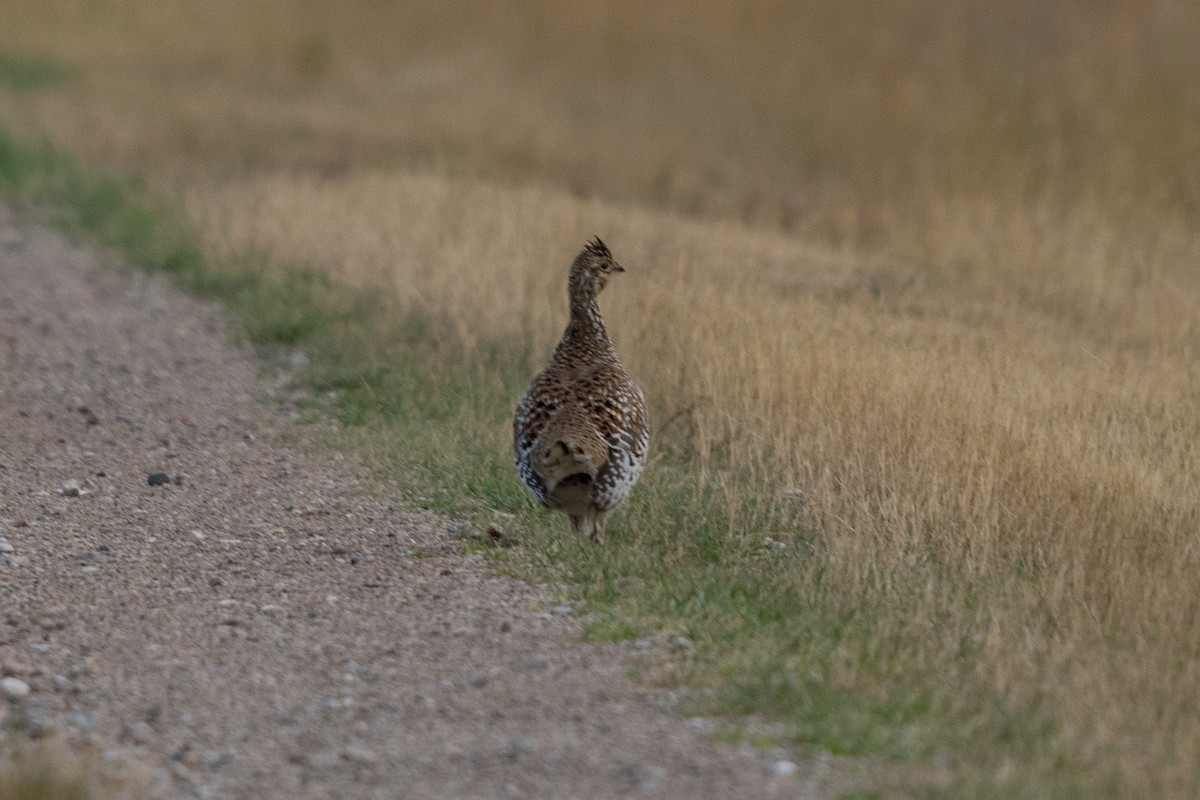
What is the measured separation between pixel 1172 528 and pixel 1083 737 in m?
2.44

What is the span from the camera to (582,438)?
654 centimetres

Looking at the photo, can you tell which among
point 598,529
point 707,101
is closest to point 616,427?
point 598,529

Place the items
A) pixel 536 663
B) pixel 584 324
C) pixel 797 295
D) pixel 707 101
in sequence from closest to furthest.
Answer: pixel 536 663 → pixel 584 324 → pixel 797 295 → pixel 707 101

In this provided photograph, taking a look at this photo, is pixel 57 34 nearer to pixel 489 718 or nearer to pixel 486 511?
pixel 486 511

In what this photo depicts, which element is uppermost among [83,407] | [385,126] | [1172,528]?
[385,126]

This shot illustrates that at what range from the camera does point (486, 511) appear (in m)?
7.60

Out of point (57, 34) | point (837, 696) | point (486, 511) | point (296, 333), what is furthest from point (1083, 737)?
point (57, 34)

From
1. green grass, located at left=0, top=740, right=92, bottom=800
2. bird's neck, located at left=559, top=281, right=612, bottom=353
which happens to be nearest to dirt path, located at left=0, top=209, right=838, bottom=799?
green grass, located at left=0, top=740, right=92, bottom=800

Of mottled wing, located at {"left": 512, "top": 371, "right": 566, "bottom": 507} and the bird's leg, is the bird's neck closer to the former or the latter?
mottled wing, located at {"left": 512, "top": 371, "right": 566, "bottom": 507}

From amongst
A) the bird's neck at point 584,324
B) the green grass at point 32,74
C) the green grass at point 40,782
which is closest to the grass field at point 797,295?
the green grass at point 32,74

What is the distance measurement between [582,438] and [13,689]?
7.79 ft

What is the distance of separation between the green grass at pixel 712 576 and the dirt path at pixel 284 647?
0.22 m

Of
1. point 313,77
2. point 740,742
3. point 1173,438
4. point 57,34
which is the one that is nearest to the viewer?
point 740,742

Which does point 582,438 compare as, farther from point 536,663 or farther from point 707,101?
point 707,101
